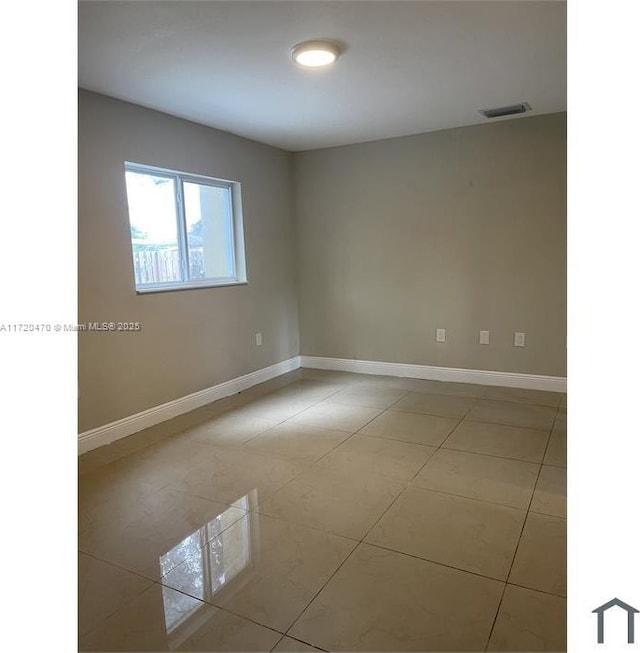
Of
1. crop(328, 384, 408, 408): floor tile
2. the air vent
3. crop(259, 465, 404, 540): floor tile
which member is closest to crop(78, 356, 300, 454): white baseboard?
crop(328, 384, 408, 408): floor tile

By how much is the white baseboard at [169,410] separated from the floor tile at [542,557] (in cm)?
254

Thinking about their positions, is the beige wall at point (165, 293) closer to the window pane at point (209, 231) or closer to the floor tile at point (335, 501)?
the window pane at point (209, 231)

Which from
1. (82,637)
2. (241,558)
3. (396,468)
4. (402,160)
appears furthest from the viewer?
(402,160)

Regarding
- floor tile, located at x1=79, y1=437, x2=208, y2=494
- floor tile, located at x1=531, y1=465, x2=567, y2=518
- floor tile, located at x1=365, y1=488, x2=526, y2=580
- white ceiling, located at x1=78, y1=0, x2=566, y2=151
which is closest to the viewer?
floor tile, located at x1=365, y1=488, x2=526, y2=580

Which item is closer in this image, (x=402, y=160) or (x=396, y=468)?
(x=396, y=468)

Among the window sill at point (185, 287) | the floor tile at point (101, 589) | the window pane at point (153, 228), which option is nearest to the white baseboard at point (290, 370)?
the window sill at point (185, 287)

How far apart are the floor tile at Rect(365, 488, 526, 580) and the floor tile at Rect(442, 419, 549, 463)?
2.15 feet

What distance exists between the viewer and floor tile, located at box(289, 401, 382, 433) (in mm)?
3482

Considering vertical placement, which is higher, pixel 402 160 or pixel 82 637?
pixel 402 160

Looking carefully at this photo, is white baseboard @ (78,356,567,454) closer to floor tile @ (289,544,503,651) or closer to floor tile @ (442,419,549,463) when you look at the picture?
floor tile @ (442,419,549,463)
